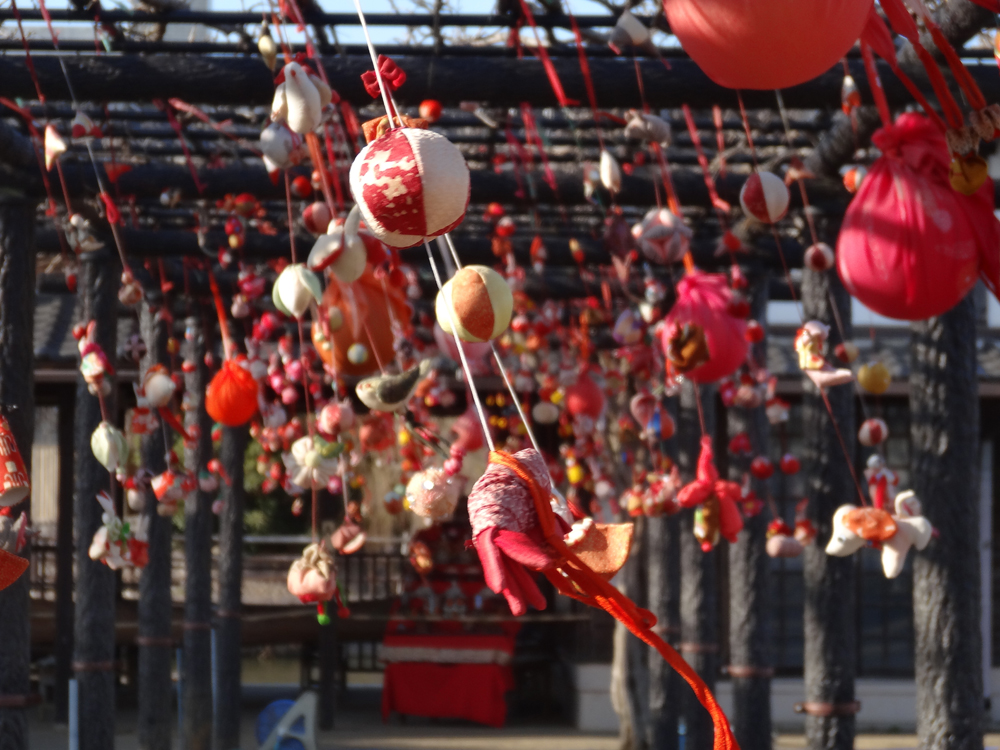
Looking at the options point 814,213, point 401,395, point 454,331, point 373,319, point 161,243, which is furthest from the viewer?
point 161,243

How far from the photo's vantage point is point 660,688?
8.38m

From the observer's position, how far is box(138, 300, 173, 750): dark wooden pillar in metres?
7.75

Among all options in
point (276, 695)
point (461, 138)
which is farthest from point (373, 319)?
point (276, 695)

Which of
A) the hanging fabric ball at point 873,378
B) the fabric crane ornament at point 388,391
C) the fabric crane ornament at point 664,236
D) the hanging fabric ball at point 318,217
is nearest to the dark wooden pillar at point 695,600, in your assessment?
the fabric crane ornament at point 664,236

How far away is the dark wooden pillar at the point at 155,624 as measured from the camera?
25.4 feet

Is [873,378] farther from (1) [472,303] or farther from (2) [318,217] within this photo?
(1) [472,303]

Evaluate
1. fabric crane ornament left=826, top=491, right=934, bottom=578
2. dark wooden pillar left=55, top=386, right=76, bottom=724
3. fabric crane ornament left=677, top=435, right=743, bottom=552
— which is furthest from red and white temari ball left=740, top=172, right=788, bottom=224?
dark wooden pillar left=55, top=386, right=76, bottom=724

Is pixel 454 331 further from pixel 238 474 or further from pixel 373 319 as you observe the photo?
pixel 238 474

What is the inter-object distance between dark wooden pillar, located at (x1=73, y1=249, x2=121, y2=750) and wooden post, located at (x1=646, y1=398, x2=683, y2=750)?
3.76 m

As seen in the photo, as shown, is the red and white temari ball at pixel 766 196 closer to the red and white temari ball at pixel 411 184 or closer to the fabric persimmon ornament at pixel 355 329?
the fabric persimmon ornament at pixel 355 329

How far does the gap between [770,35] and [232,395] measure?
13.2 feet

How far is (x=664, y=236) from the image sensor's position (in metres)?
4.54

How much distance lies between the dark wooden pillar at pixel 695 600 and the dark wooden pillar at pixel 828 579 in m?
2.01

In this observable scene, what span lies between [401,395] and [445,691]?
28.8 feet
